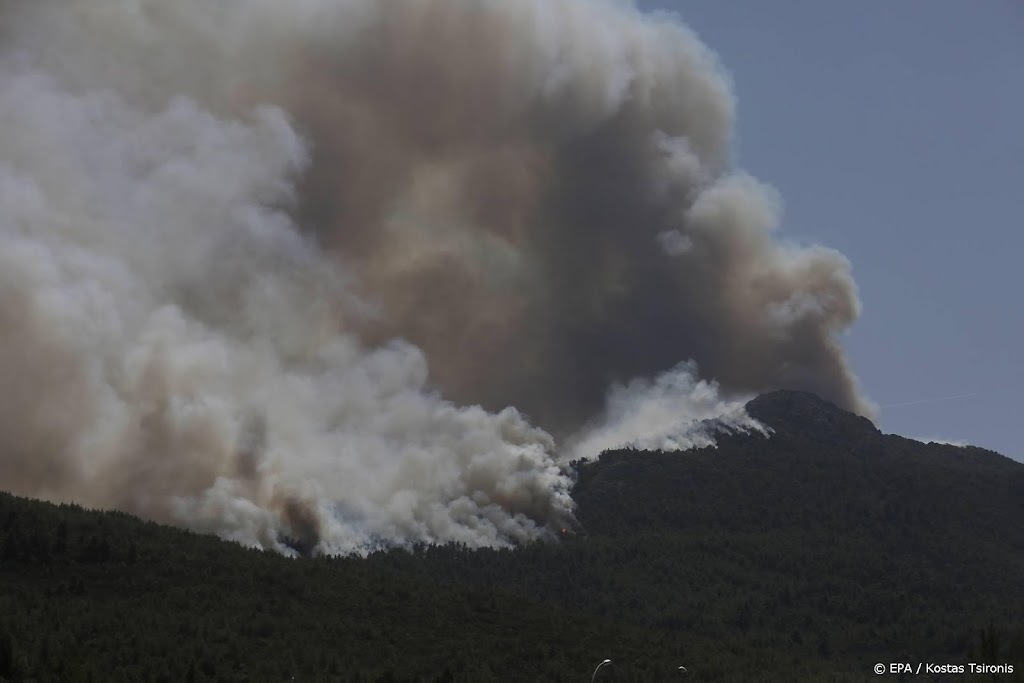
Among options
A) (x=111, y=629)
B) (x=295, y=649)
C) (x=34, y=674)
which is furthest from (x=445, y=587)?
(x=34, y=674)

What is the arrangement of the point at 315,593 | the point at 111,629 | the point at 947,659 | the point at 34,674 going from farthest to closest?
1. the point at 947,659
2. the point at 315,593
3. the point at 111,629
4. the point at 34,674

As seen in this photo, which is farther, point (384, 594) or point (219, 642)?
point (384, 594)

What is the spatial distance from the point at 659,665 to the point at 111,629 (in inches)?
2464

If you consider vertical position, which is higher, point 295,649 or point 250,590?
point 250,590

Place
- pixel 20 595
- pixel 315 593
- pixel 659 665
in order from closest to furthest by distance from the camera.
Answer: pixel 20 595
pixel 659 665
pixel 315 593

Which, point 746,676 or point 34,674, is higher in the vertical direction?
point 746,676

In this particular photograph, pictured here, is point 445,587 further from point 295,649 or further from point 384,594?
point 295,649

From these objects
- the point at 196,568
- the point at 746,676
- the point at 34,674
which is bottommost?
the point at 34,674

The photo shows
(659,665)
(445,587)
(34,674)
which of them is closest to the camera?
(34,674)

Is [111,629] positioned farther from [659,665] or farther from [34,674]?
[659,665]

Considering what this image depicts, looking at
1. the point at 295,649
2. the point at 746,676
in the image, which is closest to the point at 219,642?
the point at 295,649

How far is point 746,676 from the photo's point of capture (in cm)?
14438

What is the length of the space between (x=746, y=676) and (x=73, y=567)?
272 ft

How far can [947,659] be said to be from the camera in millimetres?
186500
